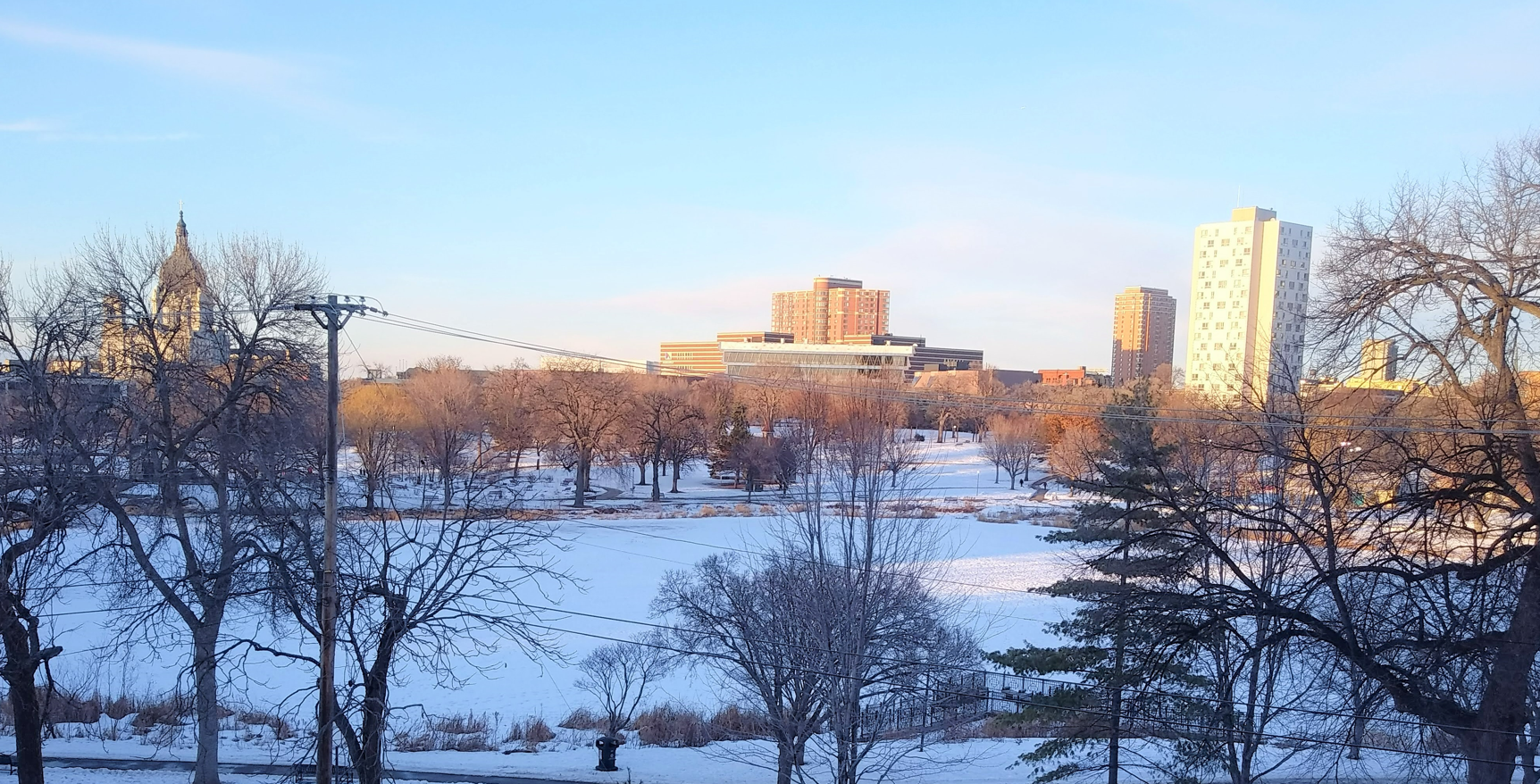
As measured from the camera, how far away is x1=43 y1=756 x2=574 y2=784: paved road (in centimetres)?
1548

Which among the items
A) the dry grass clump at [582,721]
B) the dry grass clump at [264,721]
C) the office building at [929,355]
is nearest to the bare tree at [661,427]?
the dry grass clump at [582,721]

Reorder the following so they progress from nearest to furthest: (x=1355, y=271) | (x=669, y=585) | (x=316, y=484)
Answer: (x=1355, y=271) < (x=316, y=484) < (x=669, y=585)

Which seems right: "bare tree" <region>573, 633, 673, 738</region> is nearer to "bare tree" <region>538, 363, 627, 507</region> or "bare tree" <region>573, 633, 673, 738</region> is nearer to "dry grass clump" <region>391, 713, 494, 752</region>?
"dry grass clump" <region>391, 713, 494, 752</region>

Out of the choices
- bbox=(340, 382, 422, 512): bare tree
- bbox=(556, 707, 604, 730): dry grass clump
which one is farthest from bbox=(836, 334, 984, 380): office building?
bbox=(556, 707, 604, 730): dry grass clump

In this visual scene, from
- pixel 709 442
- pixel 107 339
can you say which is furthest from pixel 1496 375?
pixel 709 442

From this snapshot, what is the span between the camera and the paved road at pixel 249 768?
50.8 feet

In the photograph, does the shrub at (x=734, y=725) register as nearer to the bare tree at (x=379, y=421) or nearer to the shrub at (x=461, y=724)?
the shrub at (x=461, y=724)

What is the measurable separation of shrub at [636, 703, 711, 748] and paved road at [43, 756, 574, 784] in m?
3.34

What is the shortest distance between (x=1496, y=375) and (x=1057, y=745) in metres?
7.74

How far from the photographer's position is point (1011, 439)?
236ft

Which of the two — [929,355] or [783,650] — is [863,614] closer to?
[783,650]

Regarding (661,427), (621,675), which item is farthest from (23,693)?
(661,427)

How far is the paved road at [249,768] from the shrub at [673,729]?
3.34 meters

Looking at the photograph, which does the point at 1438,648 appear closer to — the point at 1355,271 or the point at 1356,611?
the point at 1356,611
